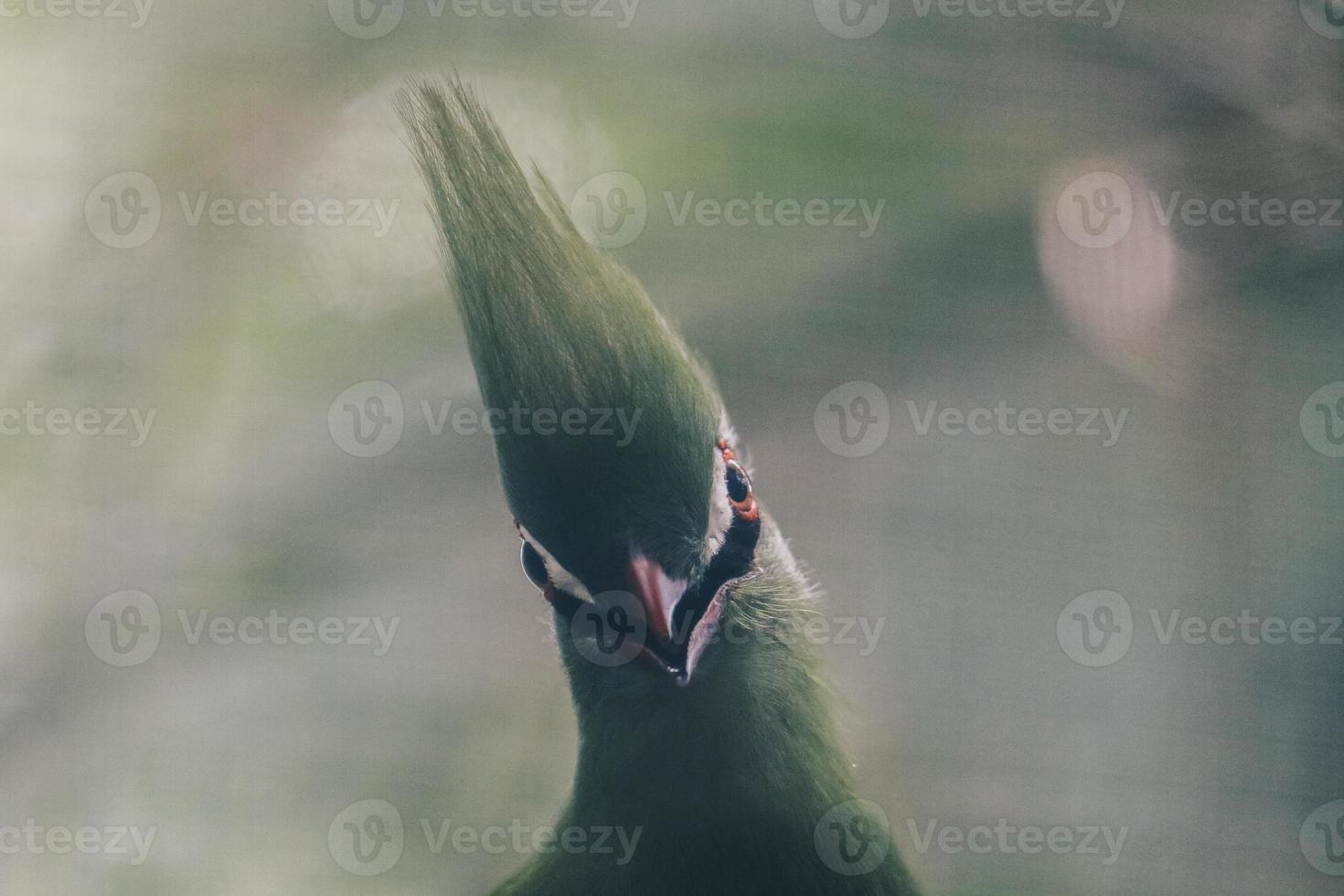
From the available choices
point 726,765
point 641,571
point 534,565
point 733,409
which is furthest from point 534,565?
point 733,409

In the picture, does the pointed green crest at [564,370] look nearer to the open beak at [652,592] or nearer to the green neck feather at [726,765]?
the open beak at [652,592]

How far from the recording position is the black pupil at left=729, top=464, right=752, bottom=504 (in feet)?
3.21

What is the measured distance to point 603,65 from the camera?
1.61 m

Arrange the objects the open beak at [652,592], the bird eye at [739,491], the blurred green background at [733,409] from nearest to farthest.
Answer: the open beak at [652,592] → the bird eye at [739,491] → the blurred green background at [733,409]

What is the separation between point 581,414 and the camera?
88 cm

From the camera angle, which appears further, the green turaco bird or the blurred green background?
the blurred green background

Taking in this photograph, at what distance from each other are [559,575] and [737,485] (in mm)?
190

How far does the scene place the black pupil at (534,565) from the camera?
3.07 ft

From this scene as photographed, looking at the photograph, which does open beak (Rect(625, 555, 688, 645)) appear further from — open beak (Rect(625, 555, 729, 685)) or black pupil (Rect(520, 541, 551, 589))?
black pupil (Rect(520, 541, 551, 589))

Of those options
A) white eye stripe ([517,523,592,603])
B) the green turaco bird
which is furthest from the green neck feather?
white eye stripe ([517,523,592,603])

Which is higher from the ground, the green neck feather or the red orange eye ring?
the red orange eye ring

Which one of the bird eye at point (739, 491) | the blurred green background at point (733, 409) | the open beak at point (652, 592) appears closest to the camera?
the open beak at point (652, 592)

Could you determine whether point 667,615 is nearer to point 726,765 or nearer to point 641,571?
point 641,571

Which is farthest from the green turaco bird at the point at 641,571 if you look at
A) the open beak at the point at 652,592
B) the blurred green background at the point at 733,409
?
the blurred green background at the point at 733,409
